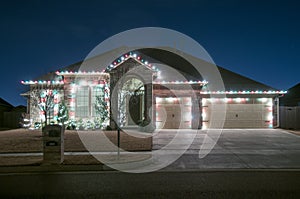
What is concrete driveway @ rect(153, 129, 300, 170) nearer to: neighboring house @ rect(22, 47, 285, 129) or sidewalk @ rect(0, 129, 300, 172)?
sidewalk @ rect(0, 129, 300, 172)

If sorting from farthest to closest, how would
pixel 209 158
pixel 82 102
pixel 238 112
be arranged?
1. pixel 238 112
2. pixel 82 102
3. pixel 209 158

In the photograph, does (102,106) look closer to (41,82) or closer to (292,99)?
(41,82)

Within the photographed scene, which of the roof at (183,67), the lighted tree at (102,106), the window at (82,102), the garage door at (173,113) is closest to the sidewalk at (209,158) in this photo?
the lighted tree at (102,106)

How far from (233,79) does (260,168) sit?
717 inches

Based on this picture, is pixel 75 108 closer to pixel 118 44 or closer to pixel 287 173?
pixel 118 44

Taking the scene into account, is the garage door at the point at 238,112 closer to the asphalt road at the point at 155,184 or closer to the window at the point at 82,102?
the window at the point at 82,102

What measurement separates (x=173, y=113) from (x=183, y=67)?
6190 mm

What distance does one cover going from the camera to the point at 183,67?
2611 centimetres

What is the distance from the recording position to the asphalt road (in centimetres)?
573

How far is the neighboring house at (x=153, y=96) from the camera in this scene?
1995cm

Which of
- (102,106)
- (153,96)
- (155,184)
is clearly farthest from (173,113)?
(155,184)

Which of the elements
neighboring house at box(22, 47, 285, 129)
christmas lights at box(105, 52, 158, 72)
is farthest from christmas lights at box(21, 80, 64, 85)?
christmas lights at box(105, 52, 158, 72)

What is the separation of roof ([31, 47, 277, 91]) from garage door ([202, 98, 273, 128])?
3.82ft

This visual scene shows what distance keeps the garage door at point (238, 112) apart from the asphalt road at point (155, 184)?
14640 millimetres
